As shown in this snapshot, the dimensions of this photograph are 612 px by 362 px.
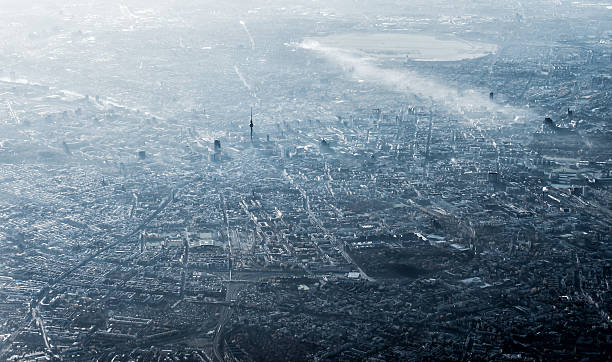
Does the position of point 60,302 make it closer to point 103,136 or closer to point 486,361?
point 486,361

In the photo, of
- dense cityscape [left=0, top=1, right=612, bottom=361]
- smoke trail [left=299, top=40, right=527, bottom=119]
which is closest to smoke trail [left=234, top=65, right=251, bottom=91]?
dense cityscape [left=0, top=1, right=612, bottom=361]

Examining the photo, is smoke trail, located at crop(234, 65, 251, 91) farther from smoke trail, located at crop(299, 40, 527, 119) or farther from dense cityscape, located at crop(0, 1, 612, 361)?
smoke trail, located at crop(299, 40, 527, 119)

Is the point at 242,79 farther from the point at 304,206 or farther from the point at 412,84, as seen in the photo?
the point at 304,206

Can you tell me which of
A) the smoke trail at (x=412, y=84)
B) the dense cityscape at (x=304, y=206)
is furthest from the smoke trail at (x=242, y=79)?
the smoke trail at (x=412, y=84)

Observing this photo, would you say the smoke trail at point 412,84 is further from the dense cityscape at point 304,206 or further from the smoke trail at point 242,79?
the smoke trail at point 242,79

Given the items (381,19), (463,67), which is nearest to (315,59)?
(463,67)
